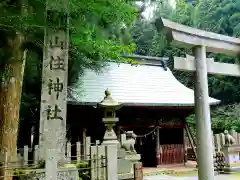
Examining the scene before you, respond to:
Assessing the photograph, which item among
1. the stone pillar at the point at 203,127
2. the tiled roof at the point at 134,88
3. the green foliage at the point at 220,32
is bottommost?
the stone pillar at the point at 203,127

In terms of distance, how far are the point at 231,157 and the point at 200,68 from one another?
739 centimetres

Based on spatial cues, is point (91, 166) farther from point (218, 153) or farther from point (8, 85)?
point (218, 153)

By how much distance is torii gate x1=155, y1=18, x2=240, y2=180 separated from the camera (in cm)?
473

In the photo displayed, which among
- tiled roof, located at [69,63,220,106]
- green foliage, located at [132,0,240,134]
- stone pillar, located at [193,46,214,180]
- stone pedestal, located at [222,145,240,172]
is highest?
green foliage, located at [132,0,240,134]

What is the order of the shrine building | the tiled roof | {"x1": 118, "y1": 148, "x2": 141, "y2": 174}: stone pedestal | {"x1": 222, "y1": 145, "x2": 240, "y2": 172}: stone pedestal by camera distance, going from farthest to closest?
1. the tiled roof
2. the shrine building
3. {"x1": 222, "y1": 145, "x2": 240, "y2": 172}: stone pedestal
4. {"x1": 118, "y1": 148, "x2": 141, "y2": 174}: stone pedestal

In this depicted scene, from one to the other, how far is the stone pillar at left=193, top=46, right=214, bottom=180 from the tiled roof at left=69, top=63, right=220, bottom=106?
6.94 metres

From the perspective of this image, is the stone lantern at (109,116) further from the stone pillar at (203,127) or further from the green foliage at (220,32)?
the green foliage at (220,32)

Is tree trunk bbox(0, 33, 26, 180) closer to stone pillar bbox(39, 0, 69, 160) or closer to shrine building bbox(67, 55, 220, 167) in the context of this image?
stone pillar bbox(39, 0, 69, 160)

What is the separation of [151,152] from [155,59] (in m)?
6.05

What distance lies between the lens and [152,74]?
1697 centimetres

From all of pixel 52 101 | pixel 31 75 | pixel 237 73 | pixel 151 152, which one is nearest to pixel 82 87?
pixel 31 75

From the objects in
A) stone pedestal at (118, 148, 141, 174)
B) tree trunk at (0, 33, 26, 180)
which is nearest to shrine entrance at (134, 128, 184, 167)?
stone pedestal at (118, 148, 141, 174)

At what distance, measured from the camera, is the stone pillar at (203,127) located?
473 cm

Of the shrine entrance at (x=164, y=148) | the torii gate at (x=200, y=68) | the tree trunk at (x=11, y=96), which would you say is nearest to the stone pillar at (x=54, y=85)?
the tree trunk at (x=11, y=96)
